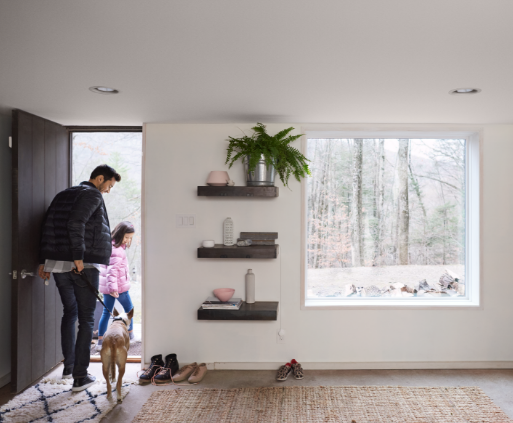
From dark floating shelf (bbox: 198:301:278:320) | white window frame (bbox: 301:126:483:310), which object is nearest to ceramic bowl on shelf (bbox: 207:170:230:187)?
white window frame (bbox: 301:126:483:310)

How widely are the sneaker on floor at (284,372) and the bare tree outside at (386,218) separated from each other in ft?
2.28

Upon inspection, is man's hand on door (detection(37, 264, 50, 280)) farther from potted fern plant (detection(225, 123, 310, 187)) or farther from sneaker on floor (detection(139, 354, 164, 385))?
potted fern plant (detection(225, 123, 310, 187))

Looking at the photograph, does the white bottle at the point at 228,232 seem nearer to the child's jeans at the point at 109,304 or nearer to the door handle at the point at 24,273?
the child's jeans at the point at 109,304

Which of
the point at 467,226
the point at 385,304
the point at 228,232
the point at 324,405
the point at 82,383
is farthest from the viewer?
the point at 467,226

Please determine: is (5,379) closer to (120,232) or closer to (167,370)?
(167,370)

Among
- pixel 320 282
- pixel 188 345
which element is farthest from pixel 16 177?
pixel 320 282

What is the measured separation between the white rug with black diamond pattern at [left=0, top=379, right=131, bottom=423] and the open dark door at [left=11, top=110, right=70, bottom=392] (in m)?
0.15

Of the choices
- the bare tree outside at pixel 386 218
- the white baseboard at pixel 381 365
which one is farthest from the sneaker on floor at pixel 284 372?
the bare tree outside at pixel 386 218

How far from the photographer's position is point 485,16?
1.57m

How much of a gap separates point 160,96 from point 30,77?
75 cm

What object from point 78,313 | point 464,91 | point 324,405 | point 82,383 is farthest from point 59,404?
point 464,91

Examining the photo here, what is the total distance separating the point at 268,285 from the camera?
3.61 meters

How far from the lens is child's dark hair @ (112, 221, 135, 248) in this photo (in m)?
3.97

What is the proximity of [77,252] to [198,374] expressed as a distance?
136cm
